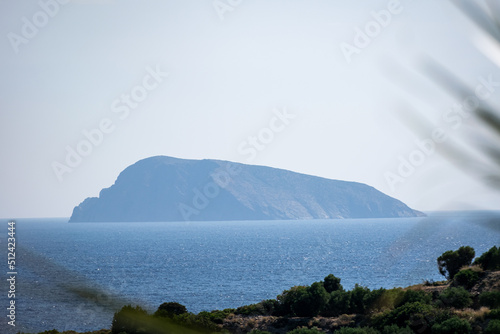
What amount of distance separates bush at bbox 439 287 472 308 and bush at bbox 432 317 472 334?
19.4ft

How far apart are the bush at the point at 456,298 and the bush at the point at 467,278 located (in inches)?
107

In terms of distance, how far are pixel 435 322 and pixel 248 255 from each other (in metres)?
104

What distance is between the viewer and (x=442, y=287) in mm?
33531

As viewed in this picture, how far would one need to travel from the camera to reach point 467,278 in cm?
3192

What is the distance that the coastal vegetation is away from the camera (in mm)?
24156

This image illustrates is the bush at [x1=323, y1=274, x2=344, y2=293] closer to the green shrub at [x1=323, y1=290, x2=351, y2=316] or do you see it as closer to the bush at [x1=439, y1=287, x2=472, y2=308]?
the green shrub at [x1=323, y1=290, x2=351, y2=316]

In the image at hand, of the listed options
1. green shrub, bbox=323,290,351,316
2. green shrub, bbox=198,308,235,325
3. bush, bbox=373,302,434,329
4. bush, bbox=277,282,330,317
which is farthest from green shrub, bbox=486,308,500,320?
green shrub, bbox=198,308,235,325

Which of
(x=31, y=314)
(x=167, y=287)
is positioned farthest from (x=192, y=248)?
(x=31, y=314)

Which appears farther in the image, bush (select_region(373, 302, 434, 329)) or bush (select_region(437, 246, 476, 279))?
bush (select_region(437, 246, 476, 279))

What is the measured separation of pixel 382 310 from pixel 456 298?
13.3ft

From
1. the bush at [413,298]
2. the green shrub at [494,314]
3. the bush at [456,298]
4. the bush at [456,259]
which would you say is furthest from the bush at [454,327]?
the bush at [456,259]

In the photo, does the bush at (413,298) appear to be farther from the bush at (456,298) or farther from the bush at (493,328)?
the bush at (493,328)

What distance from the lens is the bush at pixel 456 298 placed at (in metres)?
28.2

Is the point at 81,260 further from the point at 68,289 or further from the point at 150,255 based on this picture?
the point at 68,289
